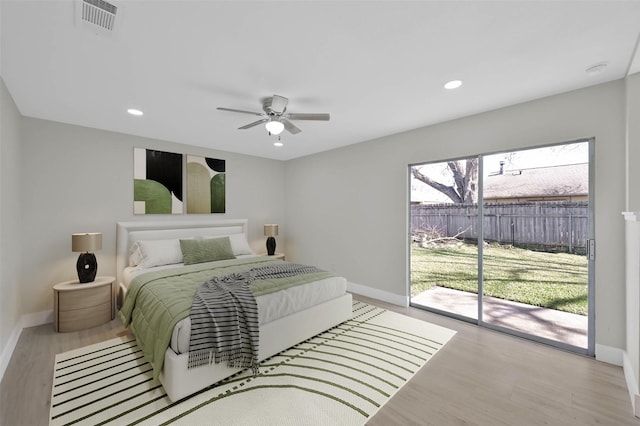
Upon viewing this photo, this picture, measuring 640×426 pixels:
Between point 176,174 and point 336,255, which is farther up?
point 176,174

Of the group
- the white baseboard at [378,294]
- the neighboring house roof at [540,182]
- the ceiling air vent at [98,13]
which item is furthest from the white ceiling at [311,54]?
the white baseboard at [378,294]

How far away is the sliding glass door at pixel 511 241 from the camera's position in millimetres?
2693

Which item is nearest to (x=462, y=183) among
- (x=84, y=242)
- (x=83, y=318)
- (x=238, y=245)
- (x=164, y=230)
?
(x=238, y=245)

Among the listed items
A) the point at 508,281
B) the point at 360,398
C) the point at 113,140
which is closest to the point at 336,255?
the point at 508,281

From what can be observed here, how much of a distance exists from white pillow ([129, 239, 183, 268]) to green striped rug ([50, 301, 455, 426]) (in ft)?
3.44

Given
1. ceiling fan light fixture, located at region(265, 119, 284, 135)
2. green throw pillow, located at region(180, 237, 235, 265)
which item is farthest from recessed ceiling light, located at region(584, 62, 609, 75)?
green throw pillow, located at region(180, 237, 235, 265)

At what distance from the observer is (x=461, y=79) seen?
237 centimetres

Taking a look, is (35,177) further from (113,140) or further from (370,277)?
(370,277)

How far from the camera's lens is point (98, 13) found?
60.8 inches

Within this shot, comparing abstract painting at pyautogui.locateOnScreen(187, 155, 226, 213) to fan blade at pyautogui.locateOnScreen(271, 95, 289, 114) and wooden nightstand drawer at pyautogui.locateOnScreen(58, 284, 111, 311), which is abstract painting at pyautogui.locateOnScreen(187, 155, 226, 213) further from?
fan blade at pyautogui.locateOnScreen(271, 95, 289, 114)

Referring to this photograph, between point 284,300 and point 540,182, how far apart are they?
120 inches

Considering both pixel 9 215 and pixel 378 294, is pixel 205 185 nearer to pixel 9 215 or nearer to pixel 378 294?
pixel 9 215

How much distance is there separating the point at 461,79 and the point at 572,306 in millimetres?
2609

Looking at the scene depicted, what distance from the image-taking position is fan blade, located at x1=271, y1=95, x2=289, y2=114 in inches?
103
